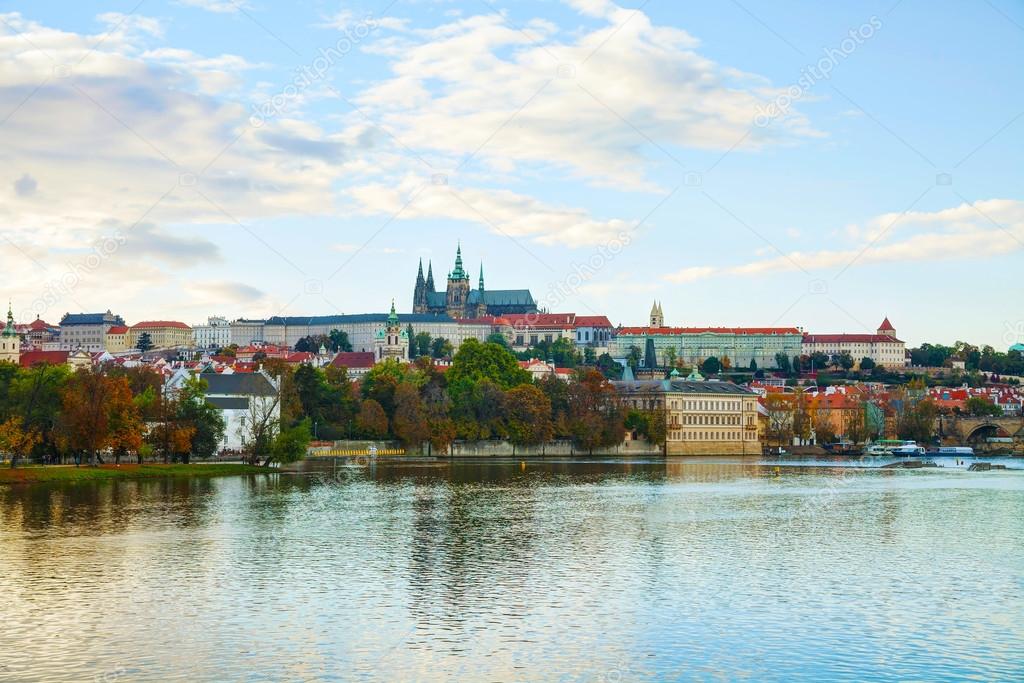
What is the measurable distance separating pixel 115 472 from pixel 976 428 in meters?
111

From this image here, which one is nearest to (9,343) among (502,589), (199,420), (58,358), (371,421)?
(58,358)

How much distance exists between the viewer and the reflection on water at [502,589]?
22672 mm

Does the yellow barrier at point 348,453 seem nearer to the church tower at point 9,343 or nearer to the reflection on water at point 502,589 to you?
the reflection on water at point 502,589

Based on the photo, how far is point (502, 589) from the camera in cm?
2981

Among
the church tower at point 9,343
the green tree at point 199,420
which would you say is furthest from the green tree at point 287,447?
the church tower at point 9,343

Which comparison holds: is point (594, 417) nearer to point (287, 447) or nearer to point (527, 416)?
point (527, 416)

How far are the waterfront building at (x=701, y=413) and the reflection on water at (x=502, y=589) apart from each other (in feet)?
226

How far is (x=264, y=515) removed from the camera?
46531 millimetres

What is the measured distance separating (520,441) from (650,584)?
76.8 metres

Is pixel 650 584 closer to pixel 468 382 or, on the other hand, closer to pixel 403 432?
pixel 403 432

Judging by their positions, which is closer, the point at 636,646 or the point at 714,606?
the point at 636,646

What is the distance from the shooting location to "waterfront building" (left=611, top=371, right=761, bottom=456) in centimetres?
12412

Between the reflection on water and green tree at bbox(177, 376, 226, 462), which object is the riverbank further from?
the reflection on water

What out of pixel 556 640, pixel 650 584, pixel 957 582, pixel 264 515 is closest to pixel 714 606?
pixel 650 584
